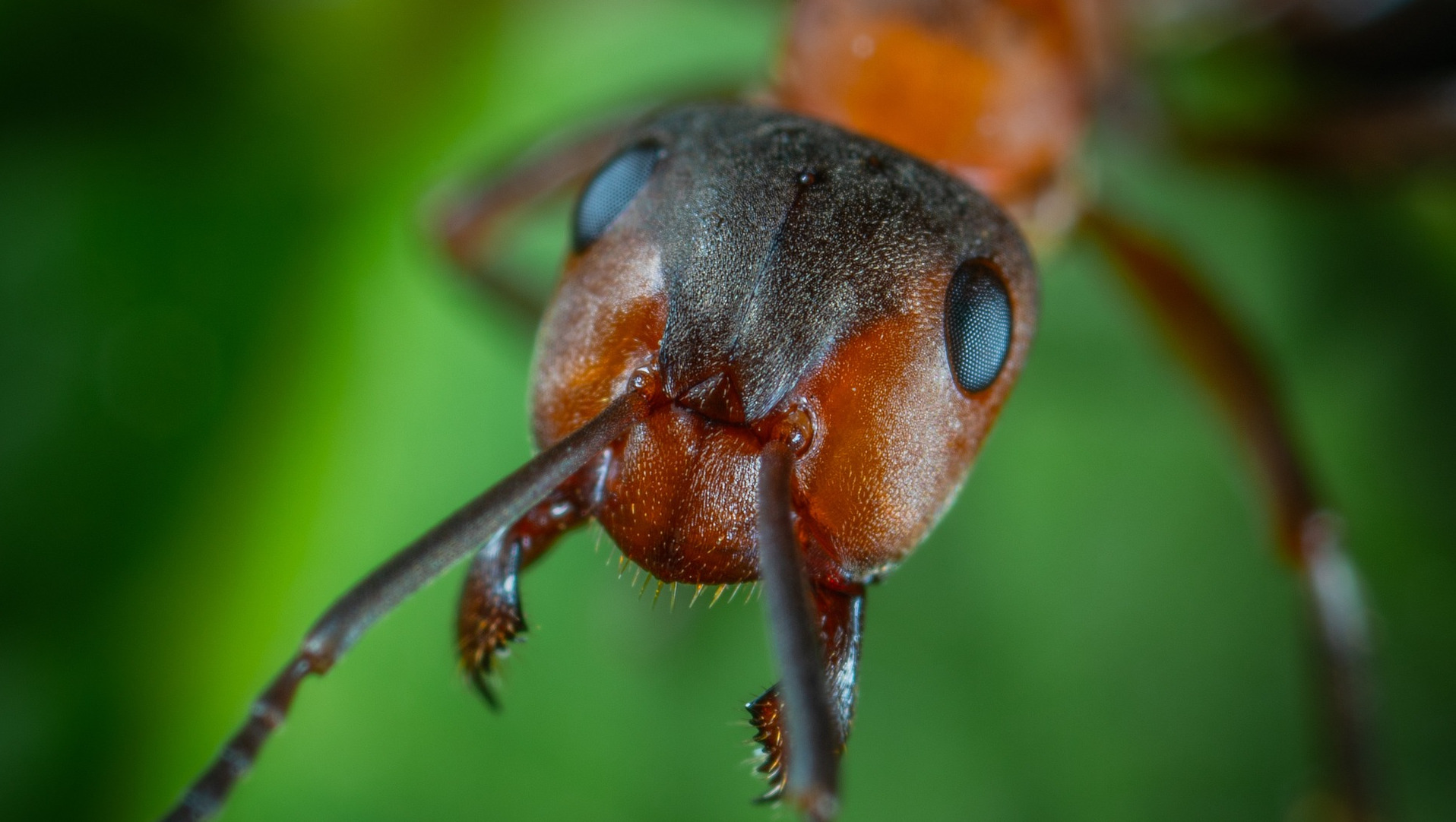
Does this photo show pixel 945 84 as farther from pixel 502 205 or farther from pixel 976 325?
pixel 502 205

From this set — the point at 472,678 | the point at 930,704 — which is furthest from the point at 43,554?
the point at 930,704

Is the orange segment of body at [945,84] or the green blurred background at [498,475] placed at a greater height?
the orange segment of body at [945,84]

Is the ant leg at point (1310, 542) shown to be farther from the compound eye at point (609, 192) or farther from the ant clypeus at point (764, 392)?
the compound eye at point (609, 192)

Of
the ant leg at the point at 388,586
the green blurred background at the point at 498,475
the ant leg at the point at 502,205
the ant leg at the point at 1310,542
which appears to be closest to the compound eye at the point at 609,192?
the ant leg at the point at 388,586

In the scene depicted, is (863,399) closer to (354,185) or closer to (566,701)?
(566,701)

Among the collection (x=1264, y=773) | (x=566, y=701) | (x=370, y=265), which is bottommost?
(x=566, y=701)

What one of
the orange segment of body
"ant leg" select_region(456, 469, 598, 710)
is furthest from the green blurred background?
"ant leg" select_region(456, 469, 598, 710)

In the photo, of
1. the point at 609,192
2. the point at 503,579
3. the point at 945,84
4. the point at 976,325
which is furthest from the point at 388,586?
the point at 945,84
